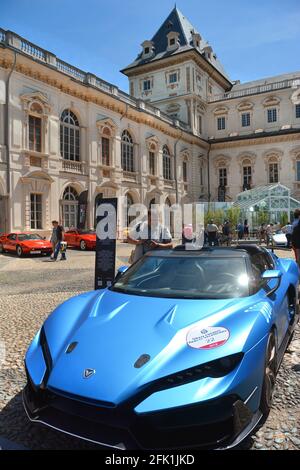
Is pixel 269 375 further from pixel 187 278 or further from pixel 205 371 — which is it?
pixel 187 278

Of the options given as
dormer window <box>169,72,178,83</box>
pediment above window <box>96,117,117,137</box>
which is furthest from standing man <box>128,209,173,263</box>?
dormer window <box>169,72,178,83</box>

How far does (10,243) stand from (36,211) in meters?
4.90

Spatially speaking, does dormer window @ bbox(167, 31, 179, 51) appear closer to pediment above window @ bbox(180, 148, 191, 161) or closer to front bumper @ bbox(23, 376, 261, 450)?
pediment above window @ bbox(180, 148, 191, 161)

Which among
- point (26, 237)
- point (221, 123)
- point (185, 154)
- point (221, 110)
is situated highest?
point (221, 110)

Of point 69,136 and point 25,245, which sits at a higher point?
point 69,136

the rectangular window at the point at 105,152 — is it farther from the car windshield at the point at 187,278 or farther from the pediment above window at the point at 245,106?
the car windshield at the point at 187,278

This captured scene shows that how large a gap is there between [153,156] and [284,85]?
2067cm

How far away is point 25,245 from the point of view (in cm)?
1728

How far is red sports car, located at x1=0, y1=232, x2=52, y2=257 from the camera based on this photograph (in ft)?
56.8

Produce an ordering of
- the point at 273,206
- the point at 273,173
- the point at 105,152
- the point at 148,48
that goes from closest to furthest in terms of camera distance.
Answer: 1. the point at 105,152
2. the point at 273,206
3. the point at 273,173
4. the point at 148,48

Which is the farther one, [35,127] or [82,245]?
[35,127]

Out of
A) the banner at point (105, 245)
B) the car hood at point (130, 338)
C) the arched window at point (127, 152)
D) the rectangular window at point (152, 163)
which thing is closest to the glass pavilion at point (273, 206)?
the rectangular window at point (152, 163)

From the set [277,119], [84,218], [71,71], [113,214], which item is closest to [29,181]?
[84,218]

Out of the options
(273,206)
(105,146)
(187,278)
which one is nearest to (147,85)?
(105,146)
